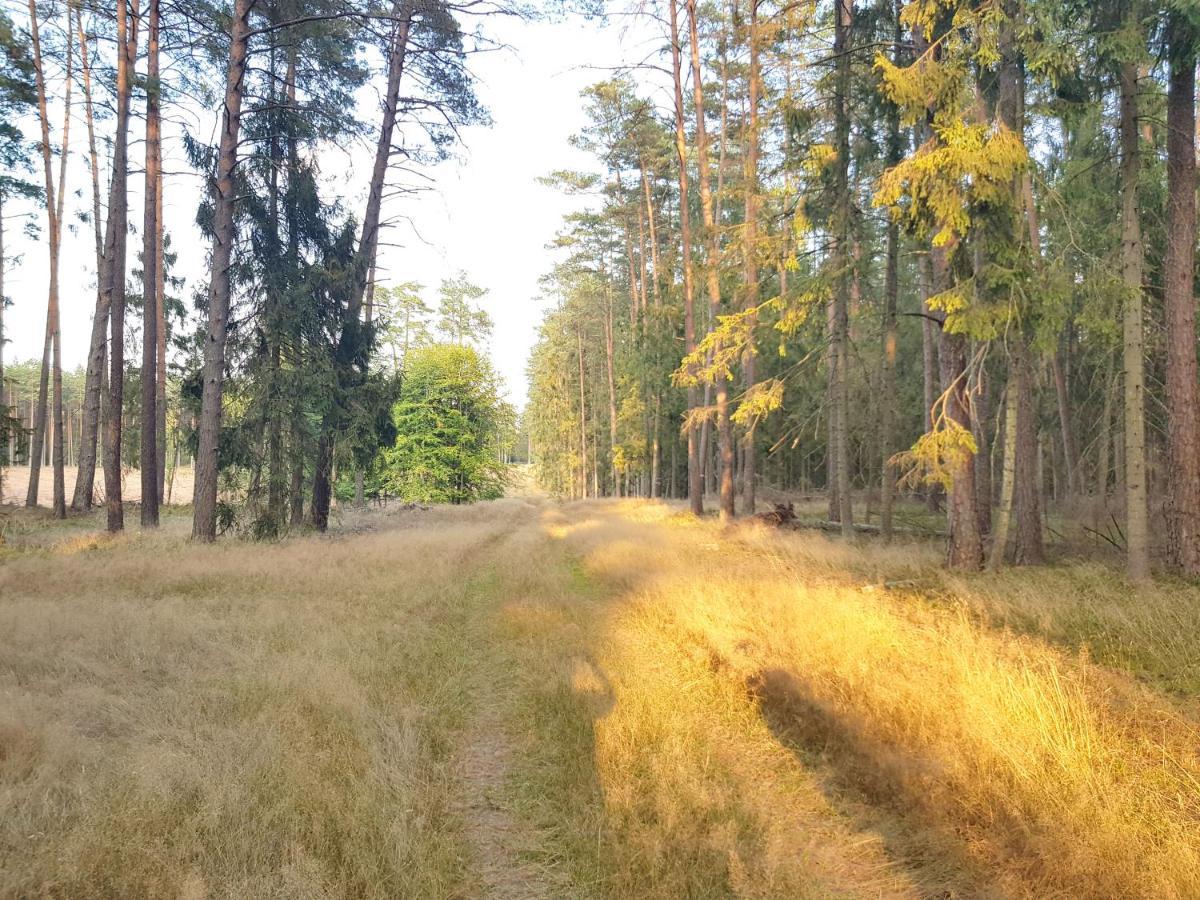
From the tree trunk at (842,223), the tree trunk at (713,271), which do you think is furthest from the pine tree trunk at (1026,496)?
the tree trunk at (713,271)

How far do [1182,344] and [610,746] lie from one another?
9.36 metres

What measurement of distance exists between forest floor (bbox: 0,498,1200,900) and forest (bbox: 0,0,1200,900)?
3cm

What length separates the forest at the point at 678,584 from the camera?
10.2ft

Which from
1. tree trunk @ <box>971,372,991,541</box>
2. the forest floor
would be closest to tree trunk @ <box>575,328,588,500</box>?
tree trunk @ <box>971,372,991,541</box>

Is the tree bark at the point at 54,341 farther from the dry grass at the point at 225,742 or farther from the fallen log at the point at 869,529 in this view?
the fallen log at the point at 869,529

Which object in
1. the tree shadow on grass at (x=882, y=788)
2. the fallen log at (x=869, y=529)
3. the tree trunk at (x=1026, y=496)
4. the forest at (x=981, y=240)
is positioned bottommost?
the tree shadow on grass at (x=882, y=788)

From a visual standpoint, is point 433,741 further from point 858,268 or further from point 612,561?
point 858,268

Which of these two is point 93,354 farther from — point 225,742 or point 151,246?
point 225,742

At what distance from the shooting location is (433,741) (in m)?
4.30

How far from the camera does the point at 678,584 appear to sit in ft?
28.5

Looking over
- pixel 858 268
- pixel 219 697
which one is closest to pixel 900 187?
pixel 858 268

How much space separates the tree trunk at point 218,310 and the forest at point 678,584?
10 centimetres

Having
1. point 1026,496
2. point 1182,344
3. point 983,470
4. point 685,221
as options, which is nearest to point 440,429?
point 685,221

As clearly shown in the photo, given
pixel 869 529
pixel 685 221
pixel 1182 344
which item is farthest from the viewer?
pixel 685 221
